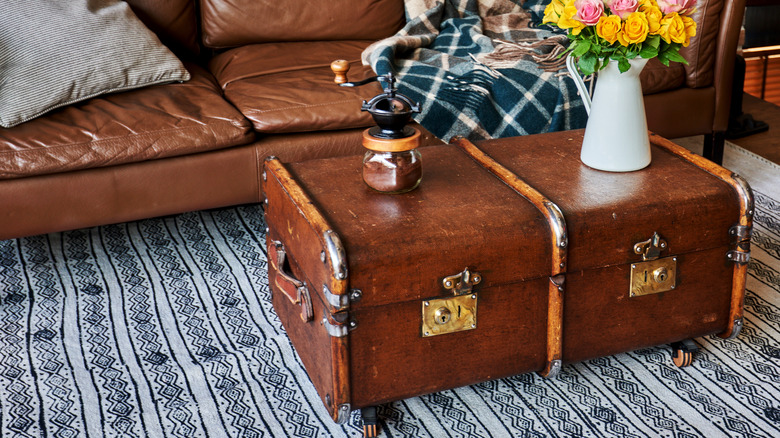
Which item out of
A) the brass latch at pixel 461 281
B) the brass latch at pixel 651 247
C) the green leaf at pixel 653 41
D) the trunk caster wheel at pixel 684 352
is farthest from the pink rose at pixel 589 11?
the trunk caster wheel at pixel 684 352

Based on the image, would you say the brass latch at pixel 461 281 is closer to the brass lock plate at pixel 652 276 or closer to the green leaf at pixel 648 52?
the brass lock plate at pixel 652 276

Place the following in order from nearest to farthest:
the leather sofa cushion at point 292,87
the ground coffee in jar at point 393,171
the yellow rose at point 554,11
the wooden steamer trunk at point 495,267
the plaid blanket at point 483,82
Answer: the wooden steamer trunk at point 495,267, the ground coffee in jar at point 393,171, the yellow rose at point 554,11, the leather sofa cushion at point 292,87, the plaid blanket at point 483,82

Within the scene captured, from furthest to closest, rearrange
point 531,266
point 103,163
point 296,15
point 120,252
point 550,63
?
point 296,15 → point 550,63 → point 120,252 → point 103,163 → point 531,266

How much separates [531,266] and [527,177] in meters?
0.23

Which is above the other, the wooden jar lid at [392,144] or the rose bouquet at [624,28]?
the rose bouquet at [624,28]

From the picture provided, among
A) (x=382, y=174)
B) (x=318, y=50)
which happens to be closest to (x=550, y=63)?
(x=318, y=50)

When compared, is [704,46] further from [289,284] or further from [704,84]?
[289,284]

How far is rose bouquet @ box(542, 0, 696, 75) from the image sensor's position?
1.41 m

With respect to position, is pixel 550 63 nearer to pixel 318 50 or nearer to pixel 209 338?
pixel 318 50

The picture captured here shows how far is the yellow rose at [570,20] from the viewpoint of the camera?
4.75ft

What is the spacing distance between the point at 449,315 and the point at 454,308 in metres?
0.01

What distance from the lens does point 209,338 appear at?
171 centimetres

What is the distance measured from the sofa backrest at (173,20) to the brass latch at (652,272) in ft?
5.08

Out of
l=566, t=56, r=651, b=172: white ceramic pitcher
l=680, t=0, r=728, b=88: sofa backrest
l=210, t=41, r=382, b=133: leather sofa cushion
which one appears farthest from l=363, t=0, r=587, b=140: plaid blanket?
l=566, t=56, r=651, b=172: white ceramic pitcher
